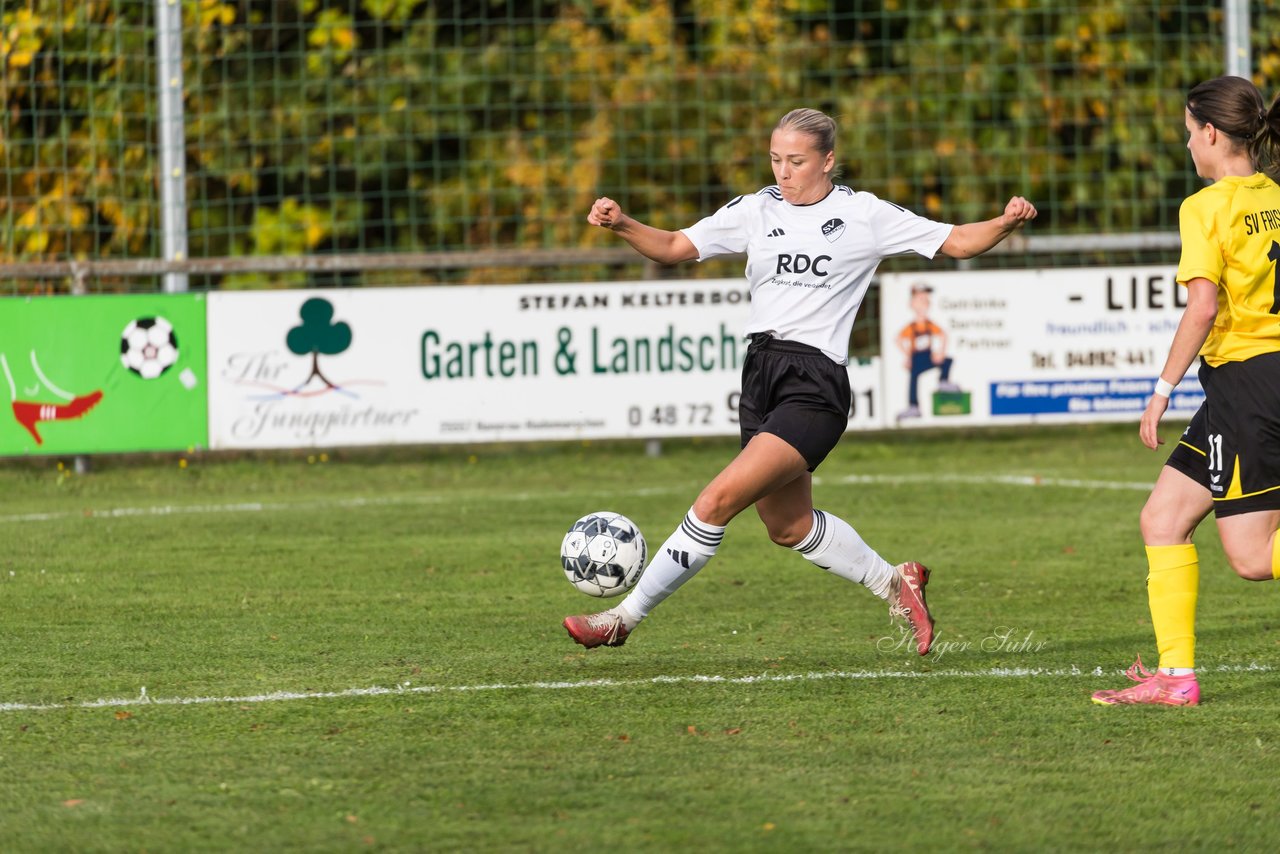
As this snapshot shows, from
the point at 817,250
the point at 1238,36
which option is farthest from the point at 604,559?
the point at 1238,36

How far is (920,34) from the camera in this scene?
58.1ft

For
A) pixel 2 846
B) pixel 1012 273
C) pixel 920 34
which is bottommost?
pixel 2 846

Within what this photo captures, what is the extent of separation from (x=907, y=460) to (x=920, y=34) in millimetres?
5727

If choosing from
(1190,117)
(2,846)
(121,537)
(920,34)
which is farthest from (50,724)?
(920,34)

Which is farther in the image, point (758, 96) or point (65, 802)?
point (758, 96)

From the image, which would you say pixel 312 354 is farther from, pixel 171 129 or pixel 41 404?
pixel 171 129

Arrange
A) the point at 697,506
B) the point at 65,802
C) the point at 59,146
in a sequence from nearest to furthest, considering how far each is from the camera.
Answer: the point at 65,802 → the point at 697,506 → the point at 59,146

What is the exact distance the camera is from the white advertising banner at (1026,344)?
13578 mm

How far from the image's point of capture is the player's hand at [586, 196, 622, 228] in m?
5.96

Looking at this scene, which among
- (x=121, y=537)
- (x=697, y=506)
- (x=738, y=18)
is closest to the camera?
(x=697, y=506)

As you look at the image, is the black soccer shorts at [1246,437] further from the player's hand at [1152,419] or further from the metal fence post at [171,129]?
the metal fence post at [171,129]

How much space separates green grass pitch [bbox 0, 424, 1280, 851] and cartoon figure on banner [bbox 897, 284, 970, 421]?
9.22 ft

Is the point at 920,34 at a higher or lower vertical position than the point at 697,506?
higher

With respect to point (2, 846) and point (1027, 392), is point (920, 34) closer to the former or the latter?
point (1027, 392)
